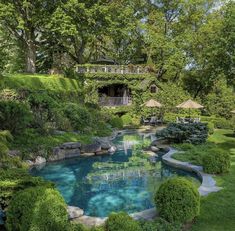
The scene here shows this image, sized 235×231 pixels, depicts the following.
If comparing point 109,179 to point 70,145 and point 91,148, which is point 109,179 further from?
point 91,148

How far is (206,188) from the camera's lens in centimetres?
1020

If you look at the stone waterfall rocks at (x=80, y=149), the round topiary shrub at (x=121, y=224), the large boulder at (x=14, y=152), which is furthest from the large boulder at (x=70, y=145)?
the round topiary shrub at (x=121, y=224)

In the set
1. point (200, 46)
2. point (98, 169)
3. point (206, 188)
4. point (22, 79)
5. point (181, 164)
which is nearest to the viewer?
point (206, 188)

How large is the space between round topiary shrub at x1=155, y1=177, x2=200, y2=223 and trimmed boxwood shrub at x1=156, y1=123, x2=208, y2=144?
37.3 ft

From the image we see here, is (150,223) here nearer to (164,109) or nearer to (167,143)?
(167,143)

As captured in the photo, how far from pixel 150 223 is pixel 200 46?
34.0 meters

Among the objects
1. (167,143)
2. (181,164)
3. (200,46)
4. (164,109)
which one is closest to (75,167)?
(181,164)

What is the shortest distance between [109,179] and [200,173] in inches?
145

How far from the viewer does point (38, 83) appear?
2609 centimetres

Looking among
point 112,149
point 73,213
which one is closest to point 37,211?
point 73,213

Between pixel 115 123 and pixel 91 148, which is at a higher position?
pixel 115 123

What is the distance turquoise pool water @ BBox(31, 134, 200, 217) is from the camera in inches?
408

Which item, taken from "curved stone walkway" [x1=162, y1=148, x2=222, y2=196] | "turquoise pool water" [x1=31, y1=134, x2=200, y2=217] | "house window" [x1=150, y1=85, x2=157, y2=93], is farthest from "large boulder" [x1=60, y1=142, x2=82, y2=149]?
"house window" [x1=150, y1=85, x2=157, y2=93]

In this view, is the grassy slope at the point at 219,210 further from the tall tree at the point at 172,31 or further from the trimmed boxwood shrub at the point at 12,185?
the tall tree at the point at 172,31
